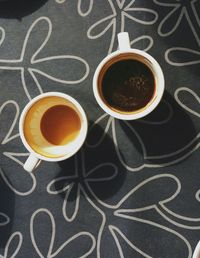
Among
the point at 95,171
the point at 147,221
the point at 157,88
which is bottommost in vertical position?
the point at 147,221

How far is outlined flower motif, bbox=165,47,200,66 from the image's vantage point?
861 mm

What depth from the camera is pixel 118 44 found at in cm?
87

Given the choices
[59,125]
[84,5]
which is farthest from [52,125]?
[84,5]

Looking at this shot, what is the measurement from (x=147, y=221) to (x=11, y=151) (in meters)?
0.28

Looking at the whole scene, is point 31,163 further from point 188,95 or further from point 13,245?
point 188,95

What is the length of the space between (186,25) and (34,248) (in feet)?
1.61

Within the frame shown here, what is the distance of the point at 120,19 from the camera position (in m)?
0.87

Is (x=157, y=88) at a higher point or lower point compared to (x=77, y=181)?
higher

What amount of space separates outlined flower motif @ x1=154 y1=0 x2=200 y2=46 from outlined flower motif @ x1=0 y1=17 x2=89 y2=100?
156 mm

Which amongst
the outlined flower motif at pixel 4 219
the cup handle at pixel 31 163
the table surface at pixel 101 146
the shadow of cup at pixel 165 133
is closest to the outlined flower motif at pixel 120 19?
the table surface at pixel 101 146

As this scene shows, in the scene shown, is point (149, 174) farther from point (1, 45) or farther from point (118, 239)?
point (1, 45)

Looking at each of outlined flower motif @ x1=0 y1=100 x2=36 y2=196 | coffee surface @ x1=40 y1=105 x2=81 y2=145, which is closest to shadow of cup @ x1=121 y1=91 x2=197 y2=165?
coffee surface @ x1=40 y1=105 x2=81 y2=145

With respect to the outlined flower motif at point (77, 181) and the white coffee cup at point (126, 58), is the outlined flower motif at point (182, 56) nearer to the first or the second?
the white coffee cup at point (126, 58)

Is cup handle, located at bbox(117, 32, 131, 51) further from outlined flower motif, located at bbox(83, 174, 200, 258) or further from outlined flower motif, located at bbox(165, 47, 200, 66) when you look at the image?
outlined flower motif, located at bbox(83, 174, 200, 258)
